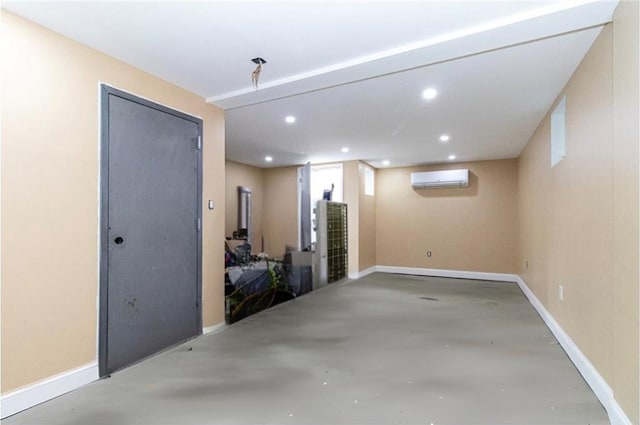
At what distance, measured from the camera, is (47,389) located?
195cm

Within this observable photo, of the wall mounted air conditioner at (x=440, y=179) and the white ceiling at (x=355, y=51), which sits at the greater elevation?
the white ceiling at (x=355, y=51)

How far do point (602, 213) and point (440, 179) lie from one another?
4371 millimetres

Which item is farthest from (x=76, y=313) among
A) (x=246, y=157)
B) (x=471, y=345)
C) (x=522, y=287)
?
(x=522, y=287)

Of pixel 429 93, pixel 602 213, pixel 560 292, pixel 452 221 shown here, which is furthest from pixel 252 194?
pixel 602 213

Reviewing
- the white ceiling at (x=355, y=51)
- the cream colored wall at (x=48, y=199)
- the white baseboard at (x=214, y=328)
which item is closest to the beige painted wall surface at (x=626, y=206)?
the white ceiling at (x=355, y=51)

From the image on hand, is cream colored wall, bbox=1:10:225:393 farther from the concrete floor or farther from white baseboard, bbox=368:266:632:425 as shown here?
white baseboard, bbox=368:266:632:425

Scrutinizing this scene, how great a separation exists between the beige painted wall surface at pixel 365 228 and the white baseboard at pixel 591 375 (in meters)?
3.25

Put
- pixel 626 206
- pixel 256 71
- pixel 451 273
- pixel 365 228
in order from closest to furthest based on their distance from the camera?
pixel 626 206
pixel 256 71
pixel 451 273
pixel 365 228

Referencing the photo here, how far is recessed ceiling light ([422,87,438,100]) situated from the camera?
2.90 meters

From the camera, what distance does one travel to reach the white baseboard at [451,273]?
234 inches

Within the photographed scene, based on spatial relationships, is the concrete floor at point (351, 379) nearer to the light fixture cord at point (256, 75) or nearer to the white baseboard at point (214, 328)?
the white baseboard at point (214, 328)

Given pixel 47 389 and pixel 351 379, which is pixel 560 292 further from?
pixel 47 389

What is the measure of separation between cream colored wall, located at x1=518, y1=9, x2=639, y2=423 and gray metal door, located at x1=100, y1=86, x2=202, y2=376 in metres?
2.96

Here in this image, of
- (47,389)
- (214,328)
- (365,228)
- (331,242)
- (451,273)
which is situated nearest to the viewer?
(47,389)
